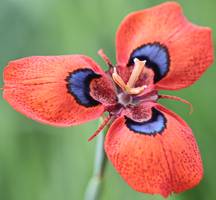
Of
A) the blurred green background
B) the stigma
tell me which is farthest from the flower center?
the blurred green background

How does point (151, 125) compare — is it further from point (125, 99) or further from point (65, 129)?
point (65, 129)

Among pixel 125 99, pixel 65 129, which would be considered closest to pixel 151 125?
pixel 125 99

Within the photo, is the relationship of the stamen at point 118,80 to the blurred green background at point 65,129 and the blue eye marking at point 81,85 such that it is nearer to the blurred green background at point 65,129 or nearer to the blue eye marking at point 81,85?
the blue eye marking at point 81,85

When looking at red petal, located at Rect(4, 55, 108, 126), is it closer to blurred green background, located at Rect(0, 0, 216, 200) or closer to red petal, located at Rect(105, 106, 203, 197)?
red petal, located at Rect(105, 106, 203, 197)

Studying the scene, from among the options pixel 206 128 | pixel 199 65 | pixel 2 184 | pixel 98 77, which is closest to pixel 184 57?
A: pixel 199 65

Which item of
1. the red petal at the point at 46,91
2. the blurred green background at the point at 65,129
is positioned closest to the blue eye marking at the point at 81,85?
the red petal at the point at 46,91
